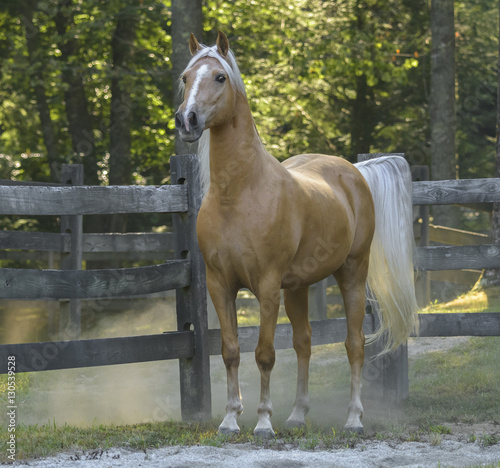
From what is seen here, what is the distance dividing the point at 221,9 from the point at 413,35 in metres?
4.86

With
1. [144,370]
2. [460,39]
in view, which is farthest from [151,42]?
[144,370]

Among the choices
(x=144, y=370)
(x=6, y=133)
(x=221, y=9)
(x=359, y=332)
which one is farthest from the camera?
(x=6, y=133)

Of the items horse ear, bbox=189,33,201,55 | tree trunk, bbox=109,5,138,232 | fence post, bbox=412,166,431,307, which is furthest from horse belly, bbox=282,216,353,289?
tree trunk, bbox=109,5,138,232

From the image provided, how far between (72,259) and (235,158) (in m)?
4.93

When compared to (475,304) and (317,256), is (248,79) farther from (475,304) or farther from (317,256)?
(317,256)

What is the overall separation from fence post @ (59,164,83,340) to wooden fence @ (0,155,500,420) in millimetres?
3355

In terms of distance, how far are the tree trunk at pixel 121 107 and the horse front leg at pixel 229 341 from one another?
9662mm

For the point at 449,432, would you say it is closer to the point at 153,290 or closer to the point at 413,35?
the point at 153,290

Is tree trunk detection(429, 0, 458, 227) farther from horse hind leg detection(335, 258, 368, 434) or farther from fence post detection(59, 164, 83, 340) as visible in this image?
horse hind leg detection(335, 258, 368, 434)

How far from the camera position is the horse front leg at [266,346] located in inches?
171

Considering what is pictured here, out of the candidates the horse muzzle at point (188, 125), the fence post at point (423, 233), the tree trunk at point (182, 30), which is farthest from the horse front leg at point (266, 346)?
the tree trunk at point (182, 30)

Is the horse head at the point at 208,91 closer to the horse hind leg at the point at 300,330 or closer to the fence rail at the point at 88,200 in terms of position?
the fence rail at the point at 88,200

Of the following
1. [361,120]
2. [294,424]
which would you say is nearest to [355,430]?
[294,424]

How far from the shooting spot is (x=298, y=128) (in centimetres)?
1788
